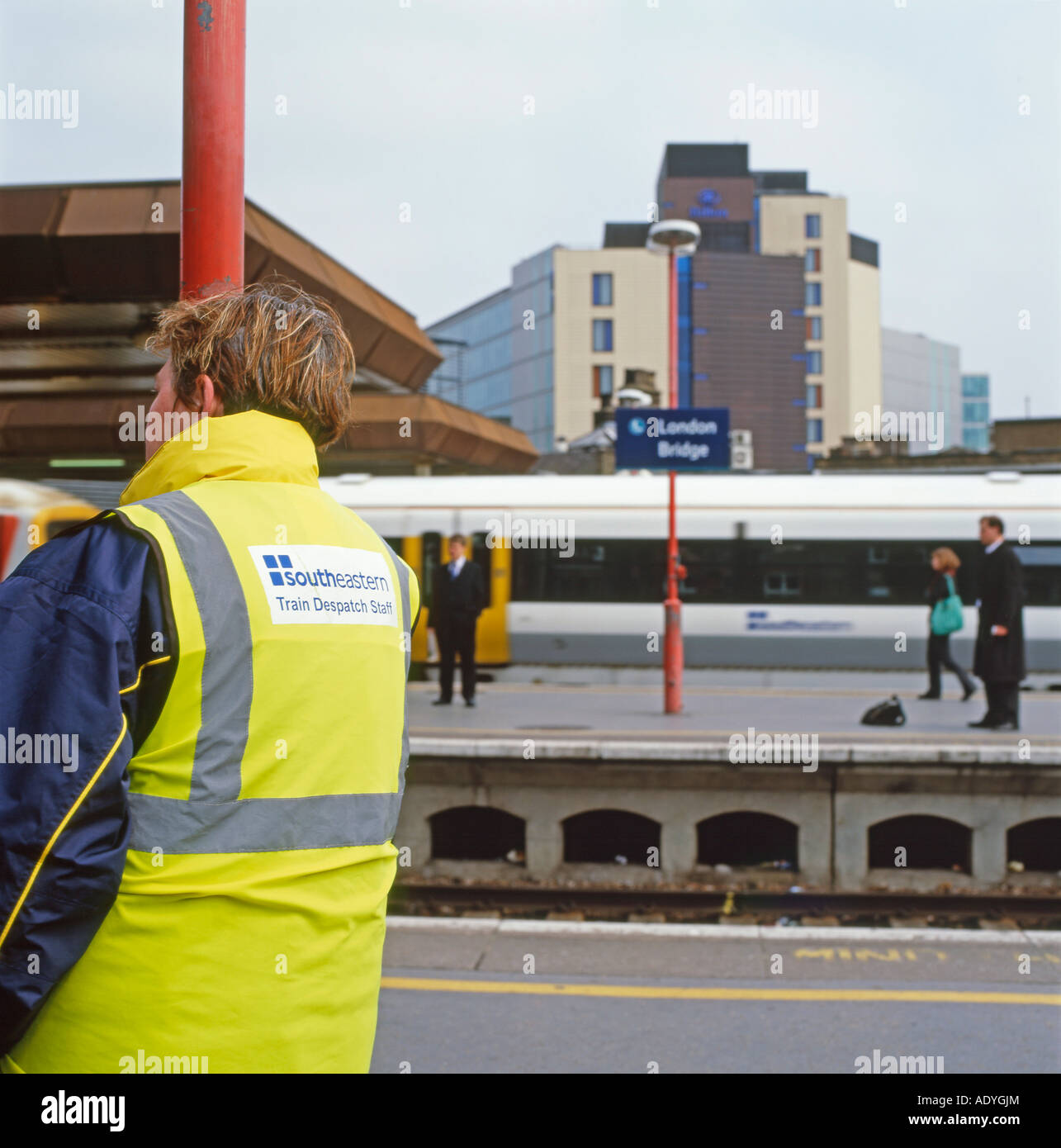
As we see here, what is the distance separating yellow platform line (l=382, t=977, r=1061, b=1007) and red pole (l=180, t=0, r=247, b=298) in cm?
407

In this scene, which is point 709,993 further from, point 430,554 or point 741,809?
point 430,554

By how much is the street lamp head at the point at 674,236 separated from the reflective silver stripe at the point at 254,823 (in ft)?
36.8

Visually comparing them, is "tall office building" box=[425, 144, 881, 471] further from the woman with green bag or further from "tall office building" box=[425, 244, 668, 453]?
the woman with green bag

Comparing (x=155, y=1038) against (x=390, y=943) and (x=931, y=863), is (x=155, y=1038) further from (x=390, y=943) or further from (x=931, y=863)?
(x=931, y=863)

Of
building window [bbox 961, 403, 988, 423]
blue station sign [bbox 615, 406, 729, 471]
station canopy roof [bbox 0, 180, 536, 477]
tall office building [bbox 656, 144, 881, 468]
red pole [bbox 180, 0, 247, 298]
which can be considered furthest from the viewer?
building window [bbox 961, 403, 988, 423]

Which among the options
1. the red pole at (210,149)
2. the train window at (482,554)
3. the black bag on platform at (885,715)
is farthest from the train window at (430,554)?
the red pole at (210,149)

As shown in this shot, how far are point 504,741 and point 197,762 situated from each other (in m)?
7.17

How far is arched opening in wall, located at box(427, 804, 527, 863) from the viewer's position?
920 cm

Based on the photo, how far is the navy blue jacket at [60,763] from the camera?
1310 millimetres

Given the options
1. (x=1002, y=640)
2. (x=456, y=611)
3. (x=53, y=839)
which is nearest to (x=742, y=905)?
(x=1002, y=640)

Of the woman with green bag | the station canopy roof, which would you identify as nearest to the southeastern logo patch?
the station canopy roof

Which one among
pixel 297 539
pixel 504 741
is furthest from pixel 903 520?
pixel 297 539

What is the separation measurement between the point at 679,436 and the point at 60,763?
9.96 m
